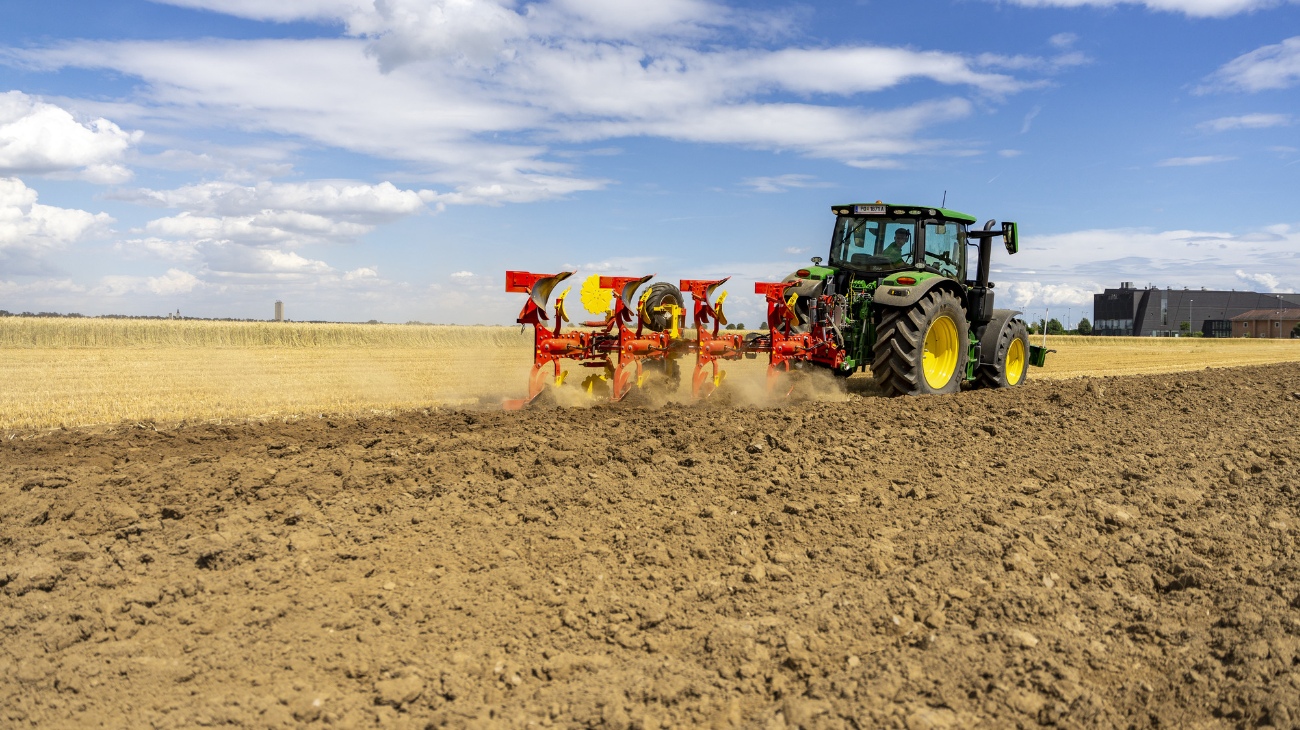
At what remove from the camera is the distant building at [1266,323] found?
6062 cm

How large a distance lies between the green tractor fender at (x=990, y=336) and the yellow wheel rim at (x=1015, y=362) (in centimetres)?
63

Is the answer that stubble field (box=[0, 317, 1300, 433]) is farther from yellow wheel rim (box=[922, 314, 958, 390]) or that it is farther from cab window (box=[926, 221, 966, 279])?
cab window (box=[926, 221, 966, 279])

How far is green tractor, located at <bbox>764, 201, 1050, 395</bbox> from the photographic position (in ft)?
31.0

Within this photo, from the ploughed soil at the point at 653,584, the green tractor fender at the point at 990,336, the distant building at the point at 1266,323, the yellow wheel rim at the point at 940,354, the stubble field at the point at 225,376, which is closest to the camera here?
the ploughed soil at the point at 653,584

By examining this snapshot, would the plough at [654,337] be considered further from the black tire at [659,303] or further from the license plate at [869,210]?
the license plate at [869,210]

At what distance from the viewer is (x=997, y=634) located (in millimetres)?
3221

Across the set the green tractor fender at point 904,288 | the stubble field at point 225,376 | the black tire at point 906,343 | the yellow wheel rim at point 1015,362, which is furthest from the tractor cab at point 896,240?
the yellow wheel rim at point 1015,362

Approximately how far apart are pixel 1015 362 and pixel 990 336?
1107 millimetres

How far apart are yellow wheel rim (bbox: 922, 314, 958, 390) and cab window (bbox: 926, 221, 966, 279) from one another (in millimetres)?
630

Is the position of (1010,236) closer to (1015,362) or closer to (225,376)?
(1015,362)

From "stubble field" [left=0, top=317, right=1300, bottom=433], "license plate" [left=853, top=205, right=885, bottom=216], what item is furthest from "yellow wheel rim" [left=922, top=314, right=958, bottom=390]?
"license plate" [left=853, top=205, right=885, bottom=216]

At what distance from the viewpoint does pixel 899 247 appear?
33.0ft

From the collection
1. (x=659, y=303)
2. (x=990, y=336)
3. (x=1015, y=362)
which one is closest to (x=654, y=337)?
(x=659, y=303)

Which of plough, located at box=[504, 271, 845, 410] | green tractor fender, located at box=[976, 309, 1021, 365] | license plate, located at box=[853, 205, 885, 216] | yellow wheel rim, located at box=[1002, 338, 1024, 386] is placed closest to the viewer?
plough, located at box=[504, 271, 845, 410]
